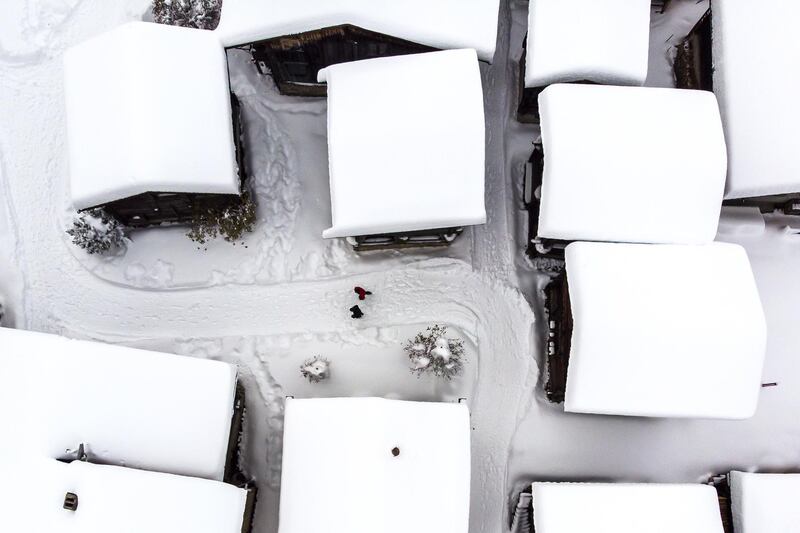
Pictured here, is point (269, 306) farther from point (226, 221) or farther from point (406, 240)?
point (406, 240)

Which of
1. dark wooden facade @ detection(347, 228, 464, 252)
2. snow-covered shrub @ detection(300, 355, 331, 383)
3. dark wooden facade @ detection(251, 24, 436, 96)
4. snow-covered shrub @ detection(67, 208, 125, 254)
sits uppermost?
dark wooden facade @ detection(251, 24, 436, 96)

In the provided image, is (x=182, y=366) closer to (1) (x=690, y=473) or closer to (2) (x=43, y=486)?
(2) (x=43, y=486)

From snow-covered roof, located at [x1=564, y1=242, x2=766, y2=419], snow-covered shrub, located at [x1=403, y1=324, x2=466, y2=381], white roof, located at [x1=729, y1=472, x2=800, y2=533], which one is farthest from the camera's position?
snow-covered shrub, located at [x1=403, y1=324, x2=466, y2=381]

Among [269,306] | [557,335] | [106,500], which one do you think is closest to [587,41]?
[557,335]

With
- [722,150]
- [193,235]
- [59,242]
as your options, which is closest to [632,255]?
[722,150]

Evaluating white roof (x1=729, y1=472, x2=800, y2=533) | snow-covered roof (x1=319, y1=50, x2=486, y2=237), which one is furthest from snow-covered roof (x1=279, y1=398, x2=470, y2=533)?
white roof (x1=729, y1=472, x2=800, y2=533)

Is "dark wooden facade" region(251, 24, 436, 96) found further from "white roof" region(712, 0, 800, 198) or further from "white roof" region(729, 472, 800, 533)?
"white roof" region(729, 472, 800, 533)

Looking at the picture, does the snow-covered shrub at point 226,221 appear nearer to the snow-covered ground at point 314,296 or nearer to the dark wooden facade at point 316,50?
the snow-covered ground at point 314,296

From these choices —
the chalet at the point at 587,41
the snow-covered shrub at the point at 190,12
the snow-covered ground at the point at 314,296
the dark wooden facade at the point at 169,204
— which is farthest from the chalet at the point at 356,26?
the snow-covered ground at the point at 314,296
